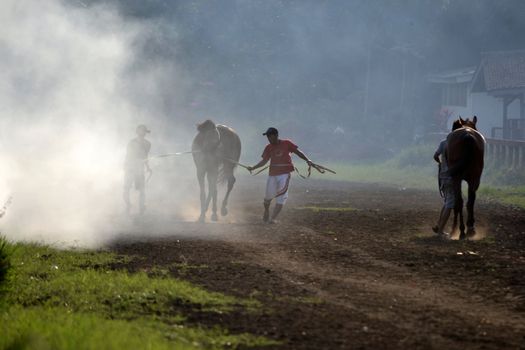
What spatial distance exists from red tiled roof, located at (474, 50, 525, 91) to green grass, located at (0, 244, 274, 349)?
4130 centimetres

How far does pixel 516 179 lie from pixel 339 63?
113ft

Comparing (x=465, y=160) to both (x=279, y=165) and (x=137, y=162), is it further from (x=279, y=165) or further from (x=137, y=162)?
(x=137, y=162)

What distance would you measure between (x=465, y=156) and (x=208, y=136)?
616cm

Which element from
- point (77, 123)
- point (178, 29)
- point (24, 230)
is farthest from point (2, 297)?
point (178, 29)

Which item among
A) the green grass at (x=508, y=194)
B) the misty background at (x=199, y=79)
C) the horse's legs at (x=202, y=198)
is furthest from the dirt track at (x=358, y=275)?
the green grass at (x=508, y=194)

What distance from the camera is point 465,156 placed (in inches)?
641

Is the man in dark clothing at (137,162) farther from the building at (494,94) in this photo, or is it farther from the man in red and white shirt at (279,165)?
the building at (494,94)

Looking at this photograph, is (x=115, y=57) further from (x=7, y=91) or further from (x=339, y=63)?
(x=339, y=63)

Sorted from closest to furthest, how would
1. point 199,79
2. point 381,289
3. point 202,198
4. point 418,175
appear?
1. point 381,289
2. point 202,198
3. point 418,175
4. point 199,79

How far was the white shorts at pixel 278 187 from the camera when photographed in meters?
19.0

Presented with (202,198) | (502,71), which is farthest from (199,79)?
(202,198)

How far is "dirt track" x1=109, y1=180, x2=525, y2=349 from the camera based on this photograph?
8.93m

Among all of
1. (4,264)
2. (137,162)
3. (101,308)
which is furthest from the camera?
(137,162)

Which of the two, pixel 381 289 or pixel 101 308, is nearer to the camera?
pixel 101 308
